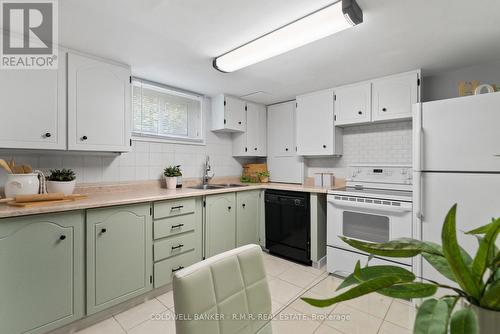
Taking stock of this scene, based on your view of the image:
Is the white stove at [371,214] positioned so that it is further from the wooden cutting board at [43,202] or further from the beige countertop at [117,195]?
the wooden cutting board at [43,202]

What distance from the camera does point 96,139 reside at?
2092 mm

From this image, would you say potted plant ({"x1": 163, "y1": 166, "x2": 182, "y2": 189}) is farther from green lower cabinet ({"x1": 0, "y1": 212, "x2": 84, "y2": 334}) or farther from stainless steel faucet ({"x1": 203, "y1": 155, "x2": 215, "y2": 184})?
green lower cabinet ({"x1": 0, "y1": 212, "x2": 84, "y2": 334})

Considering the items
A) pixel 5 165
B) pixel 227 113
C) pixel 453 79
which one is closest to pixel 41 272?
pixel 5 165

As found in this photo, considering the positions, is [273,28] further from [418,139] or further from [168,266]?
[168,266]

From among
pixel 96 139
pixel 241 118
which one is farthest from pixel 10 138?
pixel 241 118

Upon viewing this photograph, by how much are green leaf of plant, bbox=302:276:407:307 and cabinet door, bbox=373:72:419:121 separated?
251cm

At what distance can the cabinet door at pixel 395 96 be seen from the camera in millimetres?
2381

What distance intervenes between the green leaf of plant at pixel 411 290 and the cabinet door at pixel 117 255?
1959 mm

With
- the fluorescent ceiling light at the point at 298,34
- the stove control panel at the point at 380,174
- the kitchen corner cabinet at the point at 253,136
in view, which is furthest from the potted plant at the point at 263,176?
the fluorescent ceiling light at the point at 298,34

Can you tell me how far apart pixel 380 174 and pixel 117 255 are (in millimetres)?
2786

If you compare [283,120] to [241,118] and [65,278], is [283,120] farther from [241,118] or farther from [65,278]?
[65,278]

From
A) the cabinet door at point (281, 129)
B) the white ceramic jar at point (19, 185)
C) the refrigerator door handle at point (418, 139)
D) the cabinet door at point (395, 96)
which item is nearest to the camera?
the white ceramic jar at point (19, 185)

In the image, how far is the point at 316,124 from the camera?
3.09m

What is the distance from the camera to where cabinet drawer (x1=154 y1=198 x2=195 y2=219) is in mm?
2160
